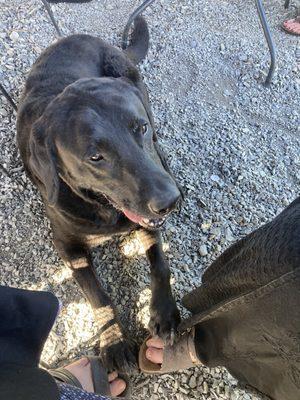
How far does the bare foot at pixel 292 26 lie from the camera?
3447mm

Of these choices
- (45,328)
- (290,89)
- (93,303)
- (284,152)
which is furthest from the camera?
(290,89)

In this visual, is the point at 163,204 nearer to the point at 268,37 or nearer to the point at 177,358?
the point at 177,358

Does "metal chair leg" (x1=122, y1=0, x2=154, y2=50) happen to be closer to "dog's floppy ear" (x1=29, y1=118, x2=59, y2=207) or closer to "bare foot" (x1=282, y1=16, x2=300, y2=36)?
"bare foot" (x1=282, y1=16, x2=300, y2=36)

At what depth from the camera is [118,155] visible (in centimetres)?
159

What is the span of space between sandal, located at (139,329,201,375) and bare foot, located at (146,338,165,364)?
0.02 m

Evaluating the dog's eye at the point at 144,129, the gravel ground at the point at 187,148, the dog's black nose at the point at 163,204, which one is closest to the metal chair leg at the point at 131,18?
the gravel ground at the point at 187,148

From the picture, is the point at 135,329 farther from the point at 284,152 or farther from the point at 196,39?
the point at 196,39

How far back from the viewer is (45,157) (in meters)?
1.71

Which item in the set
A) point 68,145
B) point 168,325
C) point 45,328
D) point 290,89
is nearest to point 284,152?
point 290,89

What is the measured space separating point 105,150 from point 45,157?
269mm

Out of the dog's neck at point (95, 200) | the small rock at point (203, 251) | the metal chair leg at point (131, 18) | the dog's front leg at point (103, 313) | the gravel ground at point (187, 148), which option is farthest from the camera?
the metal chair leg at point (131, 18)

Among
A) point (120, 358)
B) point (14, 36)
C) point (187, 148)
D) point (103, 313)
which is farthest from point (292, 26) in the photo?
point (120, 358)

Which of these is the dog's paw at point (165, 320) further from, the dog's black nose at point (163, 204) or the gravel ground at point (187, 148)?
the dog's black nose at point (163, 204)

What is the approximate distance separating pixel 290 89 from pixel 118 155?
194cm
